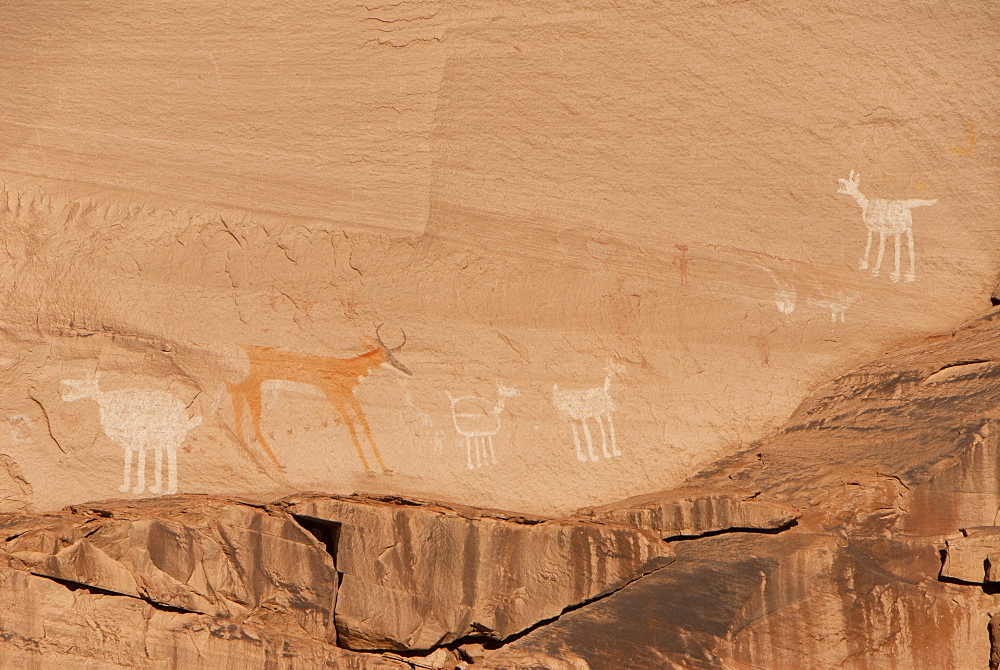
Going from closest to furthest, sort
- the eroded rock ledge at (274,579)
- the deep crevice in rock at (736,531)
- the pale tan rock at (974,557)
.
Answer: the pale tan rock at (974,557) → the deep crevice in rock at (736,531) → the eroded rock ledge at (274,579)

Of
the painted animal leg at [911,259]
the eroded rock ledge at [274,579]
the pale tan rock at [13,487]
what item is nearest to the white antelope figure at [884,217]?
the painted animal leg at [911,259]

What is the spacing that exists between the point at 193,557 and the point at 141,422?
2.20 feet

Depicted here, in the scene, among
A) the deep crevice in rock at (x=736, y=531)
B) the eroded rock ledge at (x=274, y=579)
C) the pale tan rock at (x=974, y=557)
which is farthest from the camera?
the eroded rock ledge at (x=274, y=579)

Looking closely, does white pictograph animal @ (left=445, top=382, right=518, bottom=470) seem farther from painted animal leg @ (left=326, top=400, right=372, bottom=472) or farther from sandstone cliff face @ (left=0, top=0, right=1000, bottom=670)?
painted animal leg @ (left=326, top=400, right=372, bottom=472)

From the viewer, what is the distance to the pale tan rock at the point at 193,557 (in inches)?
165

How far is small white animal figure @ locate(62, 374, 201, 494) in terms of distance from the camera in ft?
13.8

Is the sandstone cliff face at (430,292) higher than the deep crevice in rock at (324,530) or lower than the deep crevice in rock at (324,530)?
higher

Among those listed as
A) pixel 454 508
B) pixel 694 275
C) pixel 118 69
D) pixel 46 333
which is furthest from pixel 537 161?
pixel 46 333

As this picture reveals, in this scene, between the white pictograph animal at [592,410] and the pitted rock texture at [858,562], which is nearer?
the pitted rock texture at [858,562]

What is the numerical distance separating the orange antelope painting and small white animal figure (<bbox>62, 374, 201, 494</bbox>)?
0.25 m

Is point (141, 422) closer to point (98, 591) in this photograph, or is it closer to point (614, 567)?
point (98, 591)

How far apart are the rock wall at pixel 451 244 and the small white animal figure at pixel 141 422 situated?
1 cm

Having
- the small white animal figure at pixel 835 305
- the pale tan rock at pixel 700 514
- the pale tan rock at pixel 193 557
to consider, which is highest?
the small white animal figure at pixel 835 305

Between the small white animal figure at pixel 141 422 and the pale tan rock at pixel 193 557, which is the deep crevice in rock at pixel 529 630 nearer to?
the pale tan rock at pixel 193 557
